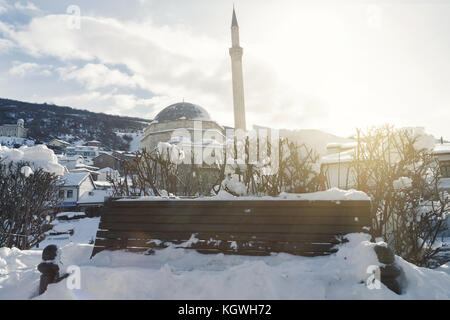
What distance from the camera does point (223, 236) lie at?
382cm

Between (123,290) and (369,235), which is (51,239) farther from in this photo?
(369,235)

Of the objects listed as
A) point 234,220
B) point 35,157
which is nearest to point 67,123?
point 35,157

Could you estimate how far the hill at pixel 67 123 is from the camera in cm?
9669

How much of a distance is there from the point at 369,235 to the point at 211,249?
212cm

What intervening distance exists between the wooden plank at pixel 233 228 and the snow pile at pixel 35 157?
6727 mm

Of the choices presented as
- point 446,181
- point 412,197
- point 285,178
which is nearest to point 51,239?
point 285,178

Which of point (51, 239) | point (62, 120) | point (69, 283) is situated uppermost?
point (62, 120)

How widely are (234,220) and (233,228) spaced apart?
118 millimetres

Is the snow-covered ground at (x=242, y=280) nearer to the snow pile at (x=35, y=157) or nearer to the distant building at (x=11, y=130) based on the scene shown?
the snow pile at (x=35, y=157)

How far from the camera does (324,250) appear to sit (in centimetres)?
350

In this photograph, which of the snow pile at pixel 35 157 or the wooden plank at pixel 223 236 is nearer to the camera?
the wooden plank at pixel 223 236

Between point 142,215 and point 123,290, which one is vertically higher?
point 142,215

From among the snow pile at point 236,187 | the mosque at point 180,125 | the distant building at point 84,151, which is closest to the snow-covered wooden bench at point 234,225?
the snow pile at point 236,187

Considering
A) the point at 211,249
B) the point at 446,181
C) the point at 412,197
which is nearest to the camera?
the point at 211,249
